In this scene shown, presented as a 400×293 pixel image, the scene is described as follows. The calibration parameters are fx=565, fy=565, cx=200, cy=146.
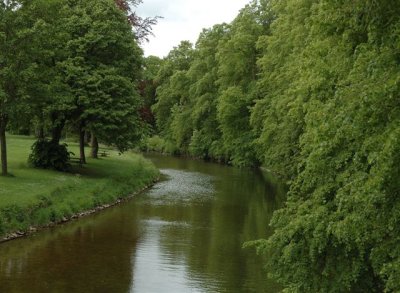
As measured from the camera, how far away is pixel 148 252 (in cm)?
2103

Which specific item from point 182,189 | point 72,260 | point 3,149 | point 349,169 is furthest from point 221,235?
point 182,189

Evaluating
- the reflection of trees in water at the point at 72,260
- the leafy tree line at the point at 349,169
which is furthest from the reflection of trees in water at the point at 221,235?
the leafy tree line at the point at 349,169

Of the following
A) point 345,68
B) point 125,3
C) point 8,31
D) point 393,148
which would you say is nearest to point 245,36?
point 125,3

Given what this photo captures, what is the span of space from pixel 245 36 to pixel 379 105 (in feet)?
159

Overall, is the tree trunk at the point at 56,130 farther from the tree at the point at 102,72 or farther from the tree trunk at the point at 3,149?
the tree trunk at the point at 3,149

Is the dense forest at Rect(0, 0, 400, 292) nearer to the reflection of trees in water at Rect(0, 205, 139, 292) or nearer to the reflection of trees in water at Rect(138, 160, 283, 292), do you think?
the reflection of trees in water at Rect(138, 160, 283, 292)

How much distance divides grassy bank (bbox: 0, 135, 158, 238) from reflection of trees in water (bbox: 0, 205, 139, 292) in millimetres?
882

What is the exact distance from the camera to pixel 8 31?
26.5 meters

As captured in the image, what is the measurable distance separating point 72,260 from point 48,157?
14794mm

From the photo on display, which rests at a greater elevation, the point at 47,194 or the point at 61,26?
the point at 61,26

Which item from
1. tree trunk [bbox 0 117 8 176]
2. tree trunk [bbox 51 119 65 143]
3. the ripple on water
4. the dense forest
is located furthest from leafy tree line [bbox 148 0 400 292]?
tree trunk [bbox 51 119 65 143]

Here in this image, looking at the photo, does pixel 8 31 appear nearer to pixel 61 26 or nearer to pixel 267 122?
pixel 61 26

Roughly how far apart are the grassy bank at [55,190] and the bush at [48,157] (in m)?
0.65

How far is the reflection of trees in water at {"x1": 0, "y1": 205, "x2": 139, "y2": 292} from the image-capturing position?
644 inches
